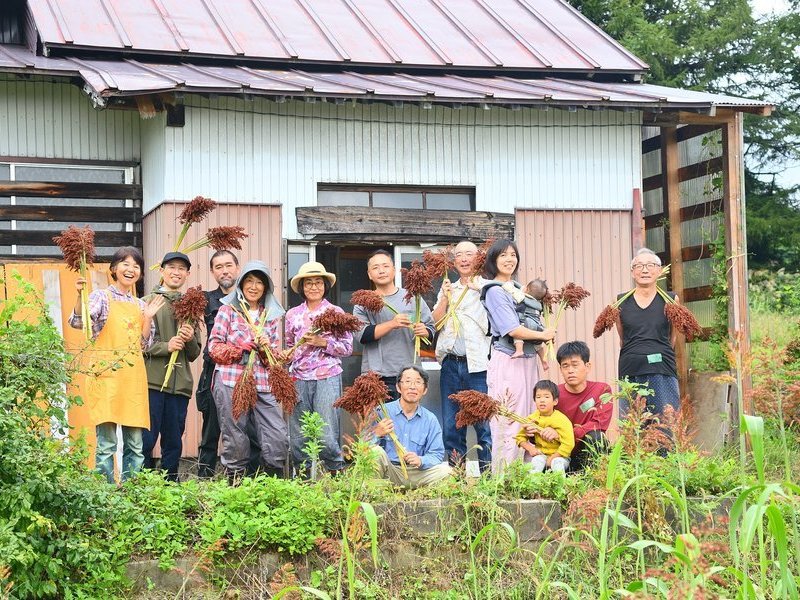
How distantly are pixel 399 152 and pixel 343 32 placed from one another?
1800 millimetres

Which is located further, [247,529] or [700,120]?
[700,120]

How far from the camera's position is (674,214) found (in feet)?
38.6

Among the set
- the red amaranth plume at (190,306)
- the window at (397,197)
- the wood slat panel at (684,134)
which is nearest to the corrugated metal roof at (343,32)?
the wood slat panel at (684,134)

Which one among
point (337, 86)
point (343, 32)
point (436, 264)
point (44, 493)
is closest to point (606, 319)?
point (436, 264)

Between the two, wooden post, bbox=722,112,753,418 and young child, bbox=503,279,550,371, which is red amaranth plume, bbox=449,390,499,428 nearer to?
young child, bbox=503,279,550,371

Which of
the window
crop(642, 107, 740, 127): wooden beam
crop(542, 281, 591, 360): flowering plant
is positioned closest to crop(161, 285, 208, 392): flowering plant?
crop(542, 281, 591, 360): flowering plant

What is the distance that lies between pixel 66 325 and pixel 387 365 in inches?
115

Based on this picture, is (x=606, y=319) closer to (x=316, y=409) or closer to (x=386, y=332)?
(x=386, y=332)

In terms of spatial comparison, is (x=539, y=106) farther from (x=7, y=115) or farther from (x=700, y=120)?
(x=7, y=115)

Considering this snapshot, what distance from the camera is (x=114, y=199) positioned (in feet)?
34.4

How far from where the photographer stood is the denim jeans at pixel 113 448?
24.2ft

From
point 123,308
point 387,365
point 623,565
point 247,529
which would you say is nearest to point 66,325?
point 123,308

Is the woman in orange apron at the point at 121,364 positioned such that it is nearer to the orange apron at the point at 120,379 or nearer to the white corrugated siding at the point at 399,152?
the orange apron at the point at 120,379

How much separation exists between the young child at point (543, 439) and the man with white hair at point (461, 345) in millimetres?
575
